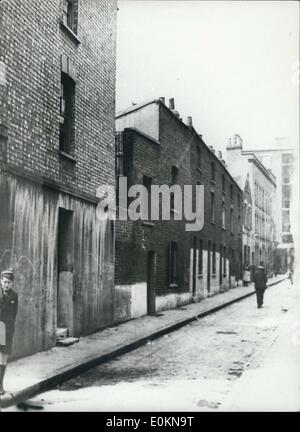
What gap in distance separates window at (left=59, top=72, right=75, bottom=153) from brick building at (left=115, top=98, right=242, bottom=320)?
11.9 feet

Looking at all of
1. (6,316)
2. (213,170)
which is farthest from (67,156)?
(213,170)

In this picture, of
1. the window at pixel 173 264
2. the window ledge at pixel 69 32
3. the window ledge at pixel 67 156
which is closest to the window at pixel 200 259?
the window at pixel 173 264

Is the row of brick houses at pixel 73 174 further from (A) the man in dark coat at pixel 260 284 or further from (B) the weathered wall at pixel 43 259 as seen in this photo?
(A) the man in dark coat at pixel 260 284

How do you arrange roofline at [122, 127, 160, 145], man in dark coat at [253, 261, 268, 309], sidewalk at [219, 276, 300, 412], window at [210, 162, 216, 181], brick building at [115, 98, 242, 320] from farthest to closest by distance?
1. window at [210, 162, 216, 181]
2. man in dark coat at [253, 261, 268, 309]
3. roofline at [122, 127, 160, 145]
4. brick building at [115, 98, 242, 320]
5. sidewalk at [219, 276, 300, 412]

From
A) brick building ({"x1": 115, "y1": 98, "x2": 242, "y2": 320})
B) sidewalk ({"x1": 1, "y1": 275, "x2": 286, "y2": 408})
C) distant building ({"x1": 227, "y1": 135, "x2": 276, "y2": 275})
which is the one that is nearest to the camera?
sidewalk ({"x1": 1, "y1": 275, "x2": 286, "y2": 408})

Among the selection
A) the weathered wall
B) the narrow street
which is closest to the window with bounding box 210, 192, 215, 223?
the narrow street

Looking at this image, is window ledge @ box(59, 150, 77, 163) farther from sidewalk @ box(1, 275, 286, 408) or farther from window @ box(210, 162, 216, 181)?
window @ box(210, 162, 216, 181)

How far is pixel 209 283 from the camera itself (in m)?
26.3

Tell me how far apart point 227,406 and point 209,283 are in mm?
19698

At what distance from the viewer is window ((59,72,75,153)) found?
11422mm

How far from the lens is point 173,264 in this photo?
20.1 meters

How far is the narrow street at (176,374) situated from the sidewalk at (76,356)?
0.56 ft

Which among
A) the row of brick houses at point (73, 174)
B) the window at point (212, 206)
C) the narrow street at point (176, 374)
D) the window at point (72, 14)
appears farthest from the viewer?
the window at point (212, 206)

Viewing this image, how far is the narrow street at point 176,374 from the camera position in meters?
6.93
